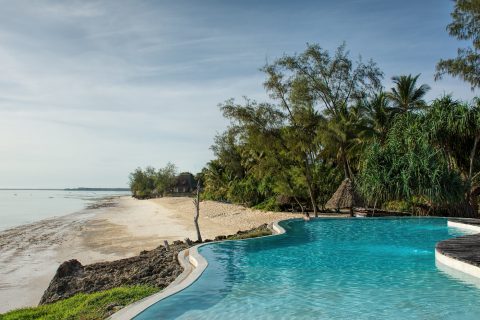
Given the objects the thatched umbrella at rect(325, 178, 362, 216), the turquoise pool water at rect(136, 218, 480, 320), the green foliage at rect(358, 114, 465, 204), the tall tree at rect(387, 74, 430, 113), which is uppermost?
the tall tree at rect(387, 74, 430, 113)

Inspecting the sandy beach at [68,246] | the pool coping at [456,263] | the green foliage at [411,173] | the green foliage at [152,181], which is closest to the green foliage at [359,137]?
the green foliage at [411,173]

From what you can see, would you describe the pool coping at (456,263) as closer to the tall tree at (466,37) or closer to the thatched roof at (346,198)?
the thatched roof at (346,198)

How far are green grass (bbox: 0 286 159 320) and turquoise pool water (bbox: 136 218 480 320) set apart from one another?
3.68ft

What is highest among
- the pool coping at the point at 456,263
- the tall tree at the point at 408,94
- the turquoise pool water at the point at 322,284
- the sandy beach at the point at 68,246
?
the tall tree at the point at 408,94

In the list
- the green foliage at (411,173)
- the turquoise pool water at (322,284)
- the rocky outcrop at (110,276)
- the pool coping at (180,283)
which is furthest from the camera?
the green foliage at (411,173)

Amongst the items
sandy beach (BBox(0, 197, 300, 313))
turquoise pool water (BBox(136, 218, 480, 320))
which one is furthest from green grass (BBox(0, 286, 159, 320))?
sandy beach (BBox(0, 197, 300, 313))

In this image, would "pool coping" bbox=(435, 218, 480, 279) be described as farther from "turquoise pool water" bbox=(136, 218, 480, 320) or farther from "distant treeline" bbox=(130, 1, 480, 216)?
"distant treeline" bbox=(130, 1, 480, 216)

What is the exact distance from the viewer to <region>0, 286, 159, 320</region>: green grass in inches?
294

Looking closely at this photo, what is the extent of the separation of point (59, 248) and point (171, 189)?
68749mm

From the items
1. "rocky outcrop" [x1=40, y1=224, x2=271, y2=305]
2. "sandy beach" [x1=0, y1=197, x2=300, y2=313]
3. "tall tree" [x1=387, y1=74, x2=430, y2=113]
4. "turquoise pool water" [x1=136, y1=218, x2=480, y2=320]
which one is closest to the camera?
"turquoise pool water" [x1=136, y1=218, x2=480, y2=320]

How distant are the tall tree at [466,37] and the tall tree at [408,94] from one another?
266 inches

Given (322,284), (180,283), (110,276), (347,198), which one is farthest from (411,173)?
(180,283)

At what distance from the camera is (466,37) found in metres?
22.9

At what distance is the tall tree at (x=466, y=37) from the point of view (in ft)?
74.1
